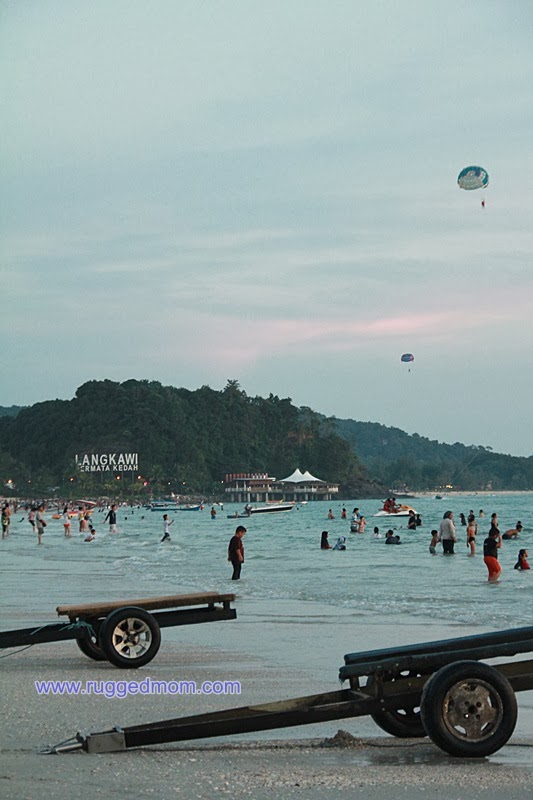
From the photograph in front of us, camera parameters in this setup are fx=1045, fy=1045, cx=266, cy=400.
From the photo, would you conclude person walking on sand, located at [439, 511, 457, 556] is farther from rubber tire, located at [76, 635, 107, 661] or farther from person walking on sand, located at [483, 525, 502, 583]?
rubber tire, located at [76, 635, 107, 661]

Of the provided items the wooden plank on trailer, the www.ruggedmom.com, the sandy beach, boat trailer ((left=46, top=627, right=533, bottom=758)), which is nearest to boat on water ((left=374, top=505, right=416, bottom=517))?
the wooden plank on trailer

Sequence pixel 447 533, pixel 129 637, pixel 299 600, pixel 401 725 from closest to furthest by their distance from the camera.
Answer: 1. pixel 401 725
2. pixel 129 637
3. pixel 299 600
4. pixel 447 533

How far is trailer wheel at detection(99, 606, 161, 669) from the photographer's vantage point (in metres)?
9.62

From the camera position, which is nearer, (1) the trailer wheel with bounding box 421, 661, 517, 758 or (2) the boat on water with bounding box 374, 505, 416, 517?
(1) the trailer wheel with bounding box 421, 661, 517, 758

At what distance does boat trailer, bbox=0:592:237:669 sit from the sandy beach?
18 cm

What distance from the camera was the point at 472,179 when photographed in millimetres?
46531

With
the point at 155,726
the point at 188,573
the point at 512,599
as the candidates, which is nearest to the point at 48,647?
the point at 155,726

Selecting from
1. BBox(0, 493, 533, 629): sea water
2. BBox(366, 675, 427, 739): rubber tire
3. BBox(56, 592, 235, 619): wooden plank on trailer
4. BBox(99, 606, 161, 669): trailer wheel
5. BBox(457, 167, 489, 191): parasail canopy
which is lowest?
BBox(0, 493, 533, 629): sea water

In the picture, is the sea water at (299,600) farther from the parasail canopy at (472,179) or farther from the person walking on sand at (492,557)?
the parasail canopy at (472,179)

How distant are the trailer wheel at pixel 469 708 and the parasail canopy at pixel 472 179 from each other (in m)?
41.8

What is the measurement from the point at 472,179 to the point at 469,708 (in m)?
43.0

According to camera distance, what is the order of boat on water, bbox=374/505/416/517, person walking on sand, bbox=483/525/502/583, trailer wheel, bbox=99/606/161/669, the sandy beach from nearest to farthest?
1. the sandy beach
2. trailer wheel, bbox=99/606/161/669
3. person walking on sand, bbox=483/525/502/583
4. boat on water, bbox=374/505/416/517

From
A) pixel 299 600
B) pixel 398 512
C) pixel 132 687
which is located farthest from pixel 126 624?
pixel 398 512

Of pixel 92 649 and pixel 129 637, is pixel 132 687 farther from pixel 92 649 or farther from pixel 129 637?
pixel 92 649
